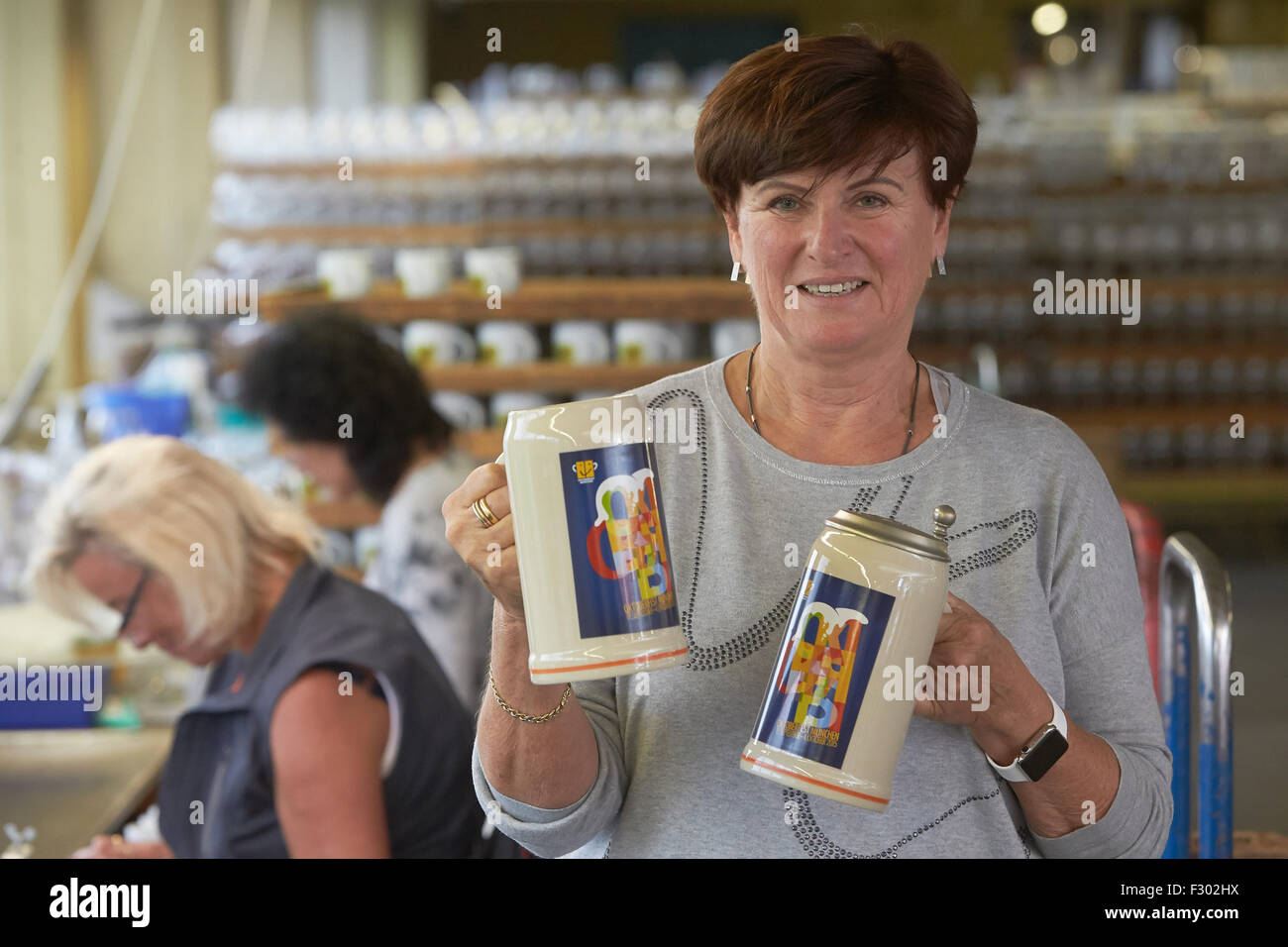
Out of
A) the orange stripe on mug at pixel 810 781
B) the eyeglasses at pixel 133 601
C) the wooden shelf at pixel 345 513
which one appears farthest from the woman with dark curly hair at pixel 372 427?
the orange stripe on mug at pixel 810 781

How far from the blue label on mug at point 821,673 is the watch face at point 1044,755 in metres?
0.19

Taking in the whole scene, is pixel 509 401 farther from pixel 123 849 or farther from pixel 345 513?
pixel 123 849

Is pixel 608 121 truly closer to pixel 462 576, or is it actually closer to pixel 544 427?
pixel 462 576

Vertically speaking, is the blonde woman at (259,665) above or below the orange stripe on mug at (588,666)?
below

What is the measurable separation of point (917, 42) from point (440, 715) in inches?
41.4

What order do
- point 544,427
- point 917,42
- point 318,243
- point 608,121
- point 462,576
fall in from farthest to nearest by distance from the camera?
point 608,121 < point 318,243 < point 462,576 < point 917,42 < point 544,427

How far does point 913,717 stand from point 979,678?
117 mm

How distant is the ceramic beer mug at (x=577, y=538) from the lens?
0.85 meters

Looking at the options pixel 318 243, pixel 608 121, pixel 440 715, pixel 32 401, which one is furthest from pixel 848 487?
pixel 32 401

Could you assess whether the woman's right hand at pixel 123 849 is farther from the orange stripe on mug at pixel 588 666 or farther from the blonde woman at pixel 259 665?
the orange stripe on mug at pixel 588 666

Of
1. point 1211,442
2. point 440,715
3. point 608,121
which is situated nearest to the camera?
point 440,715

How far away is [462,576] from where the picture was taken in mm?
2559
